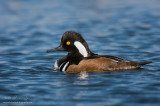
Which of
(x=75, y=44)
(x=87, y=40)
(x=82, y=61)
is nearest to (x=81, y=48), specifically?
(x=75, y=44)

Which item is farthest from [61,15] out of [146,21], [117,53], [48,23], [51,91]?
[51,91]

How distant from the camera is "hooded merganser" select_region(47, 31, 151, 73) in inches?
411

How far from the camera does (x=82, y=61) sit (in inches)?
420

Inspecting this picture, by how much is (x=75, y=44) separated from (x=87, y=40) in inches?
192

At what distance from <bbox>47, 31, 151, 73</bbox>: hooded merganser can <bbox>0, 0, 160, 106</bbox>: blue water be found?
0.28 m

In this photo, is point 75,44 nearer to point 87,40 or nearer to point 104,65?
point 104,65

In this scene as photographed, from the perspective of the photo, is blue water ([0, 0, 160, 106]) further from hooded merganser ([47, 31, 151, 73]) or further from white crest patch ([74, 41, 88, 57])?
white crest patch ([74, 41, 88, 57])

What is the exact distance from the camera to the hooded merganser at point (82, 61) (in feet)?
34.2

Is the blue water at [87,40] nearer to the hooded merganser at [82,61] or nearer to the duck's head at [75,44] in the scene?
the hooded merganser at [82,61]

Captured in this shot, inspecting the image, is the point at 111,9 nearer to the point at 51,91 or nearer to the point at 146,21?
the point at 146,21

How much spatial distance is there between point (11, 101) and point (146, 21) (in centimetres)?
1261

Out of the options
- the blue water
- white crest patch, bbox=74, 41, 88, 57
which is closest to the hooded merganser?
white crest patch, bbox=74, 41, 88, 57

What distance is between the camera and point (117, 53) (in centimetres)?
1351

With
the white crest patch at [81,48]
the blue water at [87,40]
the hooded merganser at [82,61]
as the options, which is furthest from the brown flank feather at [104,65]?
the white crest patch at [81,48]
